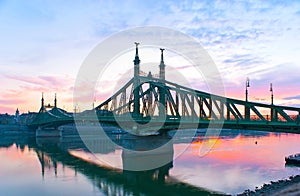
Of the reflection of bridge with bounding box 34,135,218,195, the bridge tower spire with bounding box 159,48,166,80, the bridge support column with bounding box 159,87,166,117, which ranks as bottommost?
the reflection of bridge with bounding box 34,135,218,195

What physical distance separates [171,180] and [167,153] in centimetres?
1825

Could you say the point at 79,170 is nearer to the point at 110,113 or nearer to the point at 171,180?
the point at 171,180

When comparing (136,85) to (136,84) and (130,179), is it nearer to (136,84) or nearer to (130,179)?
(136,84)

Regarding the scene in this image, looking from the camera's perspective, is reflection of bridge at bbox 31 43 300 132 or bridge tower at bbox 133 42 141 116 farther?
bridge tower at bbox 133 42 141 116

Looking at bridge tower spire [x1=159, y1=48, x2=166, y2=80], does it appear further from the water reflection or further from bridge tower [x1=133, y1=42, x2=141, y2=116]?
the water reflection

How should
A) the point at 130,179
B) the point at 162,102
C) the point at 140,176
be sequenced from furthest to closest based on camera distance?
1. the point at 162,102
2. the point at 140,176
3. the point at 130,179

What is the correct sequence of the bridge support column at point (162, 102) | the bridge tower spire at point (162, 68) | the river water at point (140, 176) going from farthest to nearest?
the bridge tower spire at point (162, 68)
the bridge support column at point (162, 102)
the river water at point (140, 176)

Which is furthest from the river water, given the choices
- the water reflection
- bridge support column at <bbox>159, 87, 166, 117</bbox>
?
bridge support column at <bbox>159, 87, 166, 117</bbox>

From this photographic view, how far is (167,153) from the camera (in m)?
49.9

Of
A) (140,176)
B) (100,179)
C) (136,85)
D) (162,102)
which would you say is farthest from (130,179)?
(136,85)

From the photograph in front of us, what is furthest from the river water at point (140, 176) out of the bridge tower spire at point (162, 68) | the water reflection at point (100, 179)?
the bridge tower spire at point (162, 68)

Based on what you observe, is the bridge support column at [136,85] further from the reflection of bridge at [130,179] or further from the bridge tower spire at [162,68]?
the reflection of bridge at [130,179]

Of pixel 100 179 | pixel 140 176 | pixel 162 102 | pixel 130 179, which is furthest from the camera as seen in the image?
pixel 162 102

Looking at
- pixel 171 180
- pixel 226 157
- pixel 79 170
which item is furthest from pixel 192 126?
pixel 79 170
